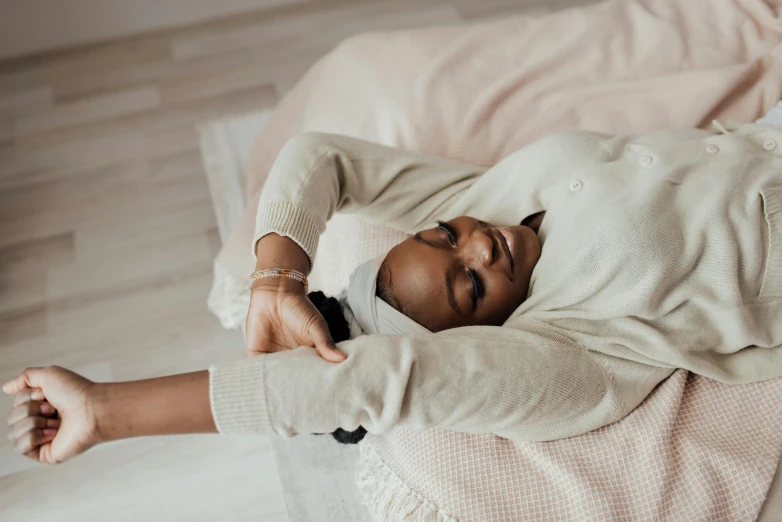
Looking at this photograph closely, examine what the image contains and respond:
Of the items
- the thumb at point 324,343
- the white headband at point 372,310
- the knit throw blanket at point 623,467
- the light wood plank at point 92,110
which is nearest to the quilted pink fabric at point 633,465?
the knit throw blanket at point 623,467

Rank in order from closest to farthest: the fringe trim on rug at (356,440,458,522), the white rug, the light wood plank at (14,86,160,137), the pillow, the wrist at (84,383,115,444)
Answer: the wrist at (84,383,115,444) → the fringe trim on rug at (356,440,458,522) → the white rug → the pillow → the light wood plank at (14,86,160,137)

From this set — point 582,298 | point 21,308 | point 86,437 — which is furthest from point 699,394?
point 21,308

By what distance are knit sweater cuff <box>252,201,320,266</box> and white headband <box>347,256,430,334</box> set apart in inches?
3.2

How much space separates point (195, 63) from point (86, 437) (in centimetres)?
187

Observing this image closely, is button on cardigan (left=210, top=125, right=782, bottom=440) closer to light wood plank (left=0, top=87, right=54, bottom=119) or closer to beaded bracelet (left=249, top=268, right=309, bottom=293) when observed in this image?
beaded bracelet (left=249, top=268, right=309, bottom=293)

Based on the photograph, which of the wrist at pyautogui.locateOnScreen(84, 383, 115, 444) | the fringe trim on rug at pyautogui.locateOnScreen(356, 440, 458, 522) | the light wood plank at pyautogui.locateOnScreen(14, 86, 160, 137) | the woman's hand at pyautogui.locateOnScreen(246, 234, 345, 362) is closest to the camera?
the wrist at pyautogui.locateOnScreen(84, 383, 115, 444)

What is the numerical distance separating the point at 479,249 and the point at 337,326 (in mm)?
234

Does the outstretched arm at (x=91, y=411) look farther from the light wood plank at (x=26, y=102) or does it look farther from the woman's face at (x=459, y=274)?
the light wood plank at (x=26, y=102)

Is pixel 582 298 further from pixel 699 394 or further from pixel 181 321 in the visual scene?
pixel 181 321

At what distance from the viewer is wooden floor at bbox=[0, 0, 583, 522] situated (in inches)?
51.1

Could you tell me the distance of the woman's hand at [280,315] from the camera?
84 centimetres

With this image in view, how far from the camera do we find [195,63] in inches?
91.7

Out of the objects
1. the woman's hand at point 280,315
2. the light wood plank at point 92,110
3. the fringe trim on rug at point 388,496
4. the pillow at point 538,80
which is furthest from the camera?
the light wood plank at point 92,110

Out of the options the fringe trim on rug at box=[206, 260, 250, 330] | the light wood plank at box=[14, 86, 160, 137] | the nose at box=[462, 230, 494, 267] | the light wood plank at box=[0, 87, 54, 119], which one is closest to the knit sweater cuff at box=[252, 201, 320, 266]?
the nose at box=[462, 230, 494, 267]
